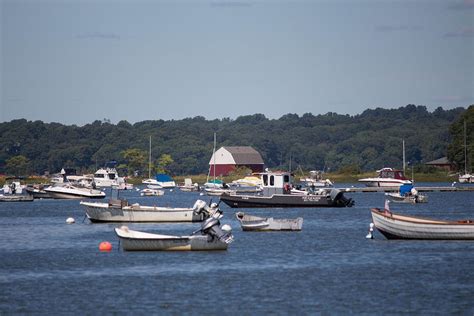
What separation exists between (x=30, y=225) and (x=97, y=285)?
138 ft

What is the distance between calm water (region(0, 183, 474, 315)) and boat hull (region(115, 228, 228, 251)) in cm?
45

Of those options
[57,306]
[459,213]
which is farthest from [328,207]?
[57,306]

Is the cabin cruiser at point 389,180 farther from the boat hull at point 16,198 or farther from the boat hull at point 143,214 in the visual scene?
the boat hull at point 143,214

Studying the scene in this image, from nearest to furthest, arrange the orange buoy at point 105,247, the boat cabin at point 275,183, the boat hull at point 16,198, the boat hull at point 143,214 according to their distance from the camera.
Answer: the orange buoy at point 105,247
the boat hull at point 143,214
the boat cabin at point 275,183
the boat hull at point 16,198

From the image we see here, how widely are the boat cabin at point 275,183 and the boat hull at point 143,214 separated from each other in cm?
1804

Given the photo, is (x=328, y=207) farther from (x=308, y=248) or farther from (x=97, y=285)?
(x=97, y=285)

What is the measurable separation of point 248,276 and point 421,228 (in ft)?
52.3

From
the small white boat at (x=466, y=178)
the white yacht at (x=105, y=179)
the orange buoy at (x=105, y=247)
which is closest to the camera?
the orange buoy at (x=105, y=247)

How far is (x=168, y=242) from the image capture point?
5731cm

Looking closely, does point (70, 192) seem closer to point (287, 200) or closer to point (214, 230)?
point (287, 200)

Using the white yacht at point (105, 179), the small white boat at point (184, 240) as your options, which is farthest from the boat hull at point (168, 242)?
the white yacht at point (105, 179)

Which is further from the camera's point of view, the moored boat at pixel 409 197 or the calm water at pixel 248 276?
the moored boat at pixel 409 197

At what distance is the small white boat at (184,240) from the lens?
5716 centimetres

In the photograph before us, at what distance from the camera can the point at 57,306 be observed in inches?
1640
